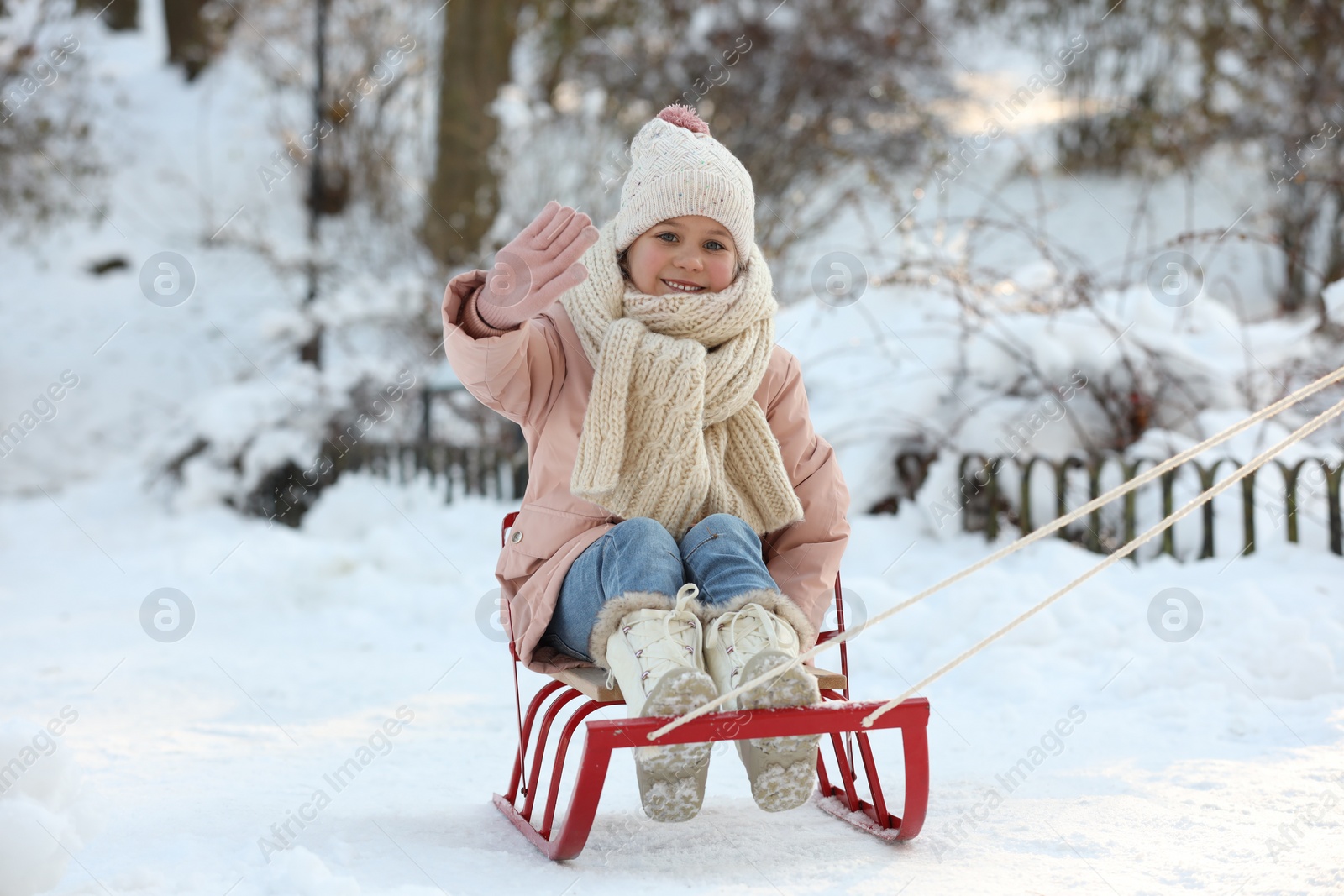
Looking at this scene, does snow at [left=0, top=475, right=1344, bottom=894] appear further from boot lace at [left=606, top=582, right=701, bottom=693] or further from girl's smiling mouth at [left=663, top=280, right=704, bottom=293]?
girl's smiling mouth at [left=663, top=280, right=704, bottom=293]

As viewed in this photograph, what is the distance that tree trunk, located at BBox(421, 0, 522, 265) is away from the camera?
977 centimetres

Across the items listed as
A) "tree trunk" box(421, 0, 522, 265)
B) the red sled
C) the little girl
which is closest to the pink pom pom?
the little girl

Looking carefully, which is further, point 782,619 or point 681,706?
point 782,619

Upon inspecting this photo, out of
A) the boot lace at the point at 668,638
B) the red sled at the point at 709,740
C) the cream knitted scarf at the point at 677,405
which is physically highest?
the cream knitted scarf at the point at 677,405

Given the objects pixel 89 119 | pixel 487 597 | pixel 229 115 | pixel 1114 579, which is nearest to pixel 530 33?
pixel 229 115

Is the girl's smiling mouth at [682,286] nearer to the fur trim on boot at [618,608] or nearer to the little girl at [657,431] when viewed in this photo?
the little girl at [657,431]

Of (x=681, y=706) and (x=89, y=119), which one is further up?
(x=89, y=119)

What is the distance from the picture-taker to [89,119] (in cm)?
1235

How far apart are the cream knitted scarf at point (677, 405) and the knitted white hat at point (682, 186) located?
0.32 ft

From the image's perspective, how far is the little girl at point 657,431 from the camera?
2.26 m

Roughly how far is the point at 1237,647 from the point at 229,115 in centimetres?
1348

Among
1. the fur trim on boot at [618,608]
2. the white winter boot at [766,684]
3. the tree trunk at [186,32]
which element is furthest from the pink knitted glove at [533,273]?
the tree trunk at [186,32]

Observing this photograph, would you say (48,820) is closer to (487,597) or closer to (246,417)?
(487,597)

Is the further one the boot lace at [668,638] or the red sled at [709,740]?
the boot lace at [668,638]
